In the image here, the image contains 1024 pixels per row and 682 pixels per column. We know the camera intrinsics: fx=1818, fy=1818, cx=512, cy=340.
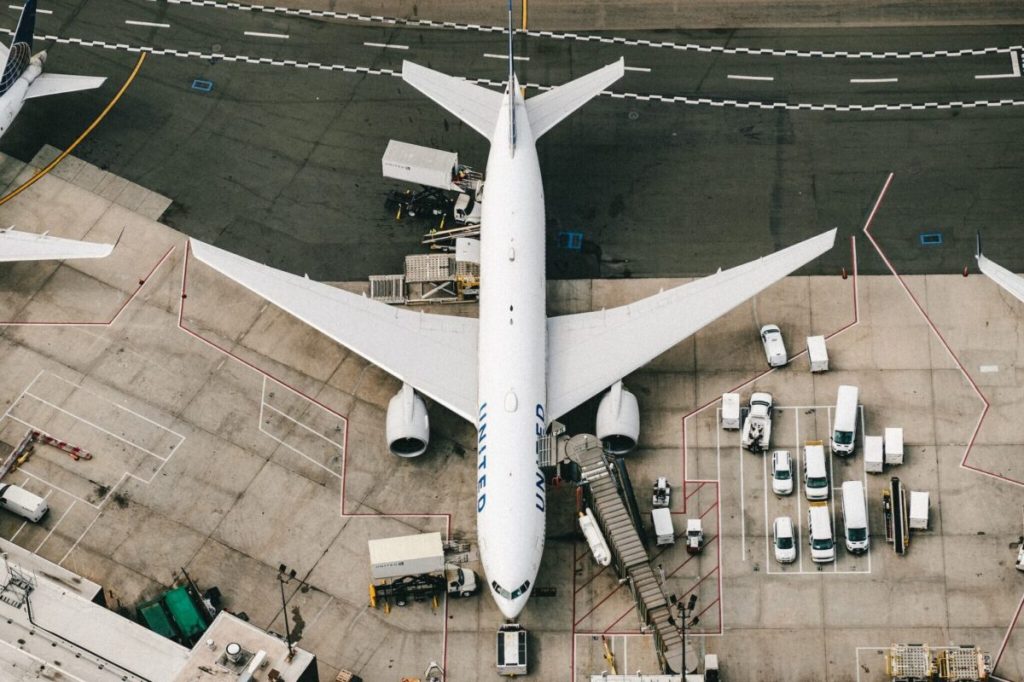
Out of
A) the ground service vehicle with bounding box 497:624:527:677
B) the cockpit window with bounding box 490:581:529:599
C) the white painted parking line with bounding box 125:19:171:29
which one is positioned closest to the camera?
the cockpit window with bounding box 490:581:529:599

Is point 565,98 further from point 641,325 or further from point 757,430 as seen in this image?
point 757,430

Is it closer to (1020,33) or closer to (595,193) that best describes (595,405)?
(595,193)

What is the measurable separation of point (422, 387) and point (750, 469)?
2203 cm

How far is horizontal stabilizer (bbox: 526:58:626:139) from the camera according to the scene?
126 m

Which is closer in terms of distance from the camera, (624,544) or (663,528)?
(624,544)

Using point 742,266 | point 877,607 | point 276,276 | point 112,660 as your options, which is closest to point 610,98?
point 742,266

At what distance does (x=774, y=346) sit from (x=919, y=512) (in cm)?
1511

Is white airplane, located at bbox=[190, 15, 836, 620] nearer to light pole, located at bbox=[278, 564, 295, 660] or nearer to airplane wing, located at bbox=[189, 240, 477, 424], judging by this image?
airplane wing, located at bbox=[189, 240, 477, 424]

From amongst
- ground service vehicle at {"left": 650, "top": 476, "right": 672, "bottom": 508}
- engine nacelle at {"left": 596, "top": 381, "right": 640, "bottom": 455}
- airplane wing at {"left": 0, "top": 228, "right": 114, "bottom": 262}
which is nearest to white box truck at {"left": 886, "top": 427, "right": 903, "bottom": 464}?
ground service vehicle at {"left": 650, "top": 476, "right": 672, "bottom": 508}

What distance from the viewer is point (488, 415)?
368 feet

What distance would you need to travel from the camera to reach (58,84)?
437ft

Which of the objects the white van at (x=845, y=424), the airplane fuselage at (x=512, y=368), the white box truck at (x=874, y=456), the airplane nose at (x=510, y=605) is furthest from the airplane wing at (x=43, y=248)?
the white box truck at (x=874, y=456)

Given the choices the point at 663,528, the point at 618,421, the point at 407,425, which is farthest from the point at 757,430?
the point at 407,425

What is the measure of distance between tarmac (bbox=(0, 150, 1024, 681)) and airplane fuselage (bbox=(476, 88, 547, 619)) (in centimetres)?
718
